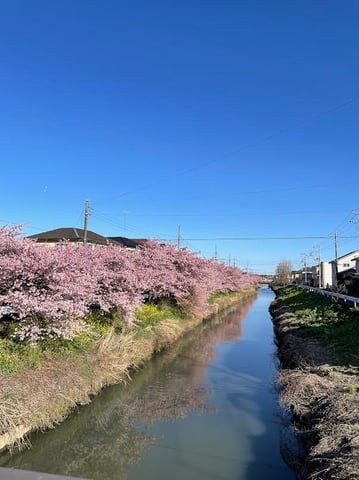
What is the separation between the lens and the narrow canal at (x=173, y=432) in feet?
26.6

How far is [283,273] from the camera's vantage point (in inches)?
4835

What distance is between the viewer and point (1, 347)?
10.7 metres

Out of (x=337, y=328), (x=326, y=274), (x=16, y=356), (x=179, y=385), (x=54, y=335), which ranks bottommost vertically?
(x=179, y=385)

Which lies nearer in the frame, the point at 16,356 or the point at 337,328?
the point at 16,356

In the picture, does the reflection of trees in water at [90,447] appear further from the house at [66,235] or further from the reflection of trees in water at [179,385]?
the house at [66,235]

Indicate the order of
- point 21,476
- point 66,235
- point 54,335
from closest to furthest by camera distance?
point 21,476, point 54,335, point 66,235

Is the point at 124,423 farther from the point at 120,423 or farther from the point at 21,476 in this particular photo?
the point at 21,476

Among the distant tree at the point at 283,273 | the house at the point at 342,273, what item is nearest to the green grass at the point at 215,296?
the house at the point at 342,273

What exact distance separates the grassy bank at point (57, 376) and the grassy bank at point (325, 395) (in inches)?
211

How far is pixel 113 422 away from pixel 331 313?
15865mm

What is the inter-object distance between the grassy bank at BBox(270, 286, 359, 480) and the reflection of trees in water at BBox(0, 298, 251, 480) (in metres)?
3.08

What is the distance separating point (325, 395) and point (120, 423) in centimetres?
513

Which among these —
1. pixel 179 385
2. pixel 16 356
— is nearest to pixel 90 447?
pixel 16 356

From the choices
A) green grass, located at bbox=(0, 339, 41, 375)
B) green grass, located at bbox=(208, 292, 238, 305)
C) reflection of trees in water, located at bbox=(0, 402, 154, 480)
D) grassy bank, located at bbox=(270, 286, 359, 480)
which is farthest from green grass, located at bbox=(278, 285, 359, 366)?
green grass, located at bbox=(208, 292, 238, 305)
